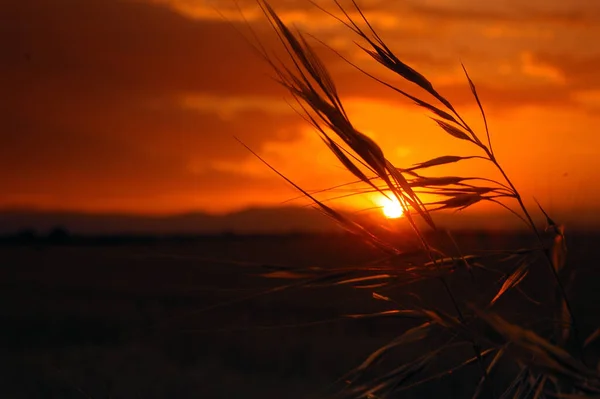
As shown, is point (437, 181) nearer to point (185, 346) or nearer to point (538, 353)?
point (538, 353)

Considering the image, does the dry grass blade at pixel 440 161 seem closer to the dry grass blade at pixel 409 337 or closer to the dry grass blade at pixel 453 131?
the dry grass blade at pixel 453 131

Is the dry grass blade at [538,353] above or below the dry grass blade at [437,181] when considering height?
below

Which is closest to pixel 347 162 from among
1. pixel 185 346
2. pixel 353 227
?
pixel 353 227

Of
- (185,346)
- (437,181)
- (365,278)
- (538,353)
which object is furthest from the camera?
(185,346)

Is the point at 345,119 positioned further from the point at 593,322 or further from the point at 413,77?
the point at 593,322

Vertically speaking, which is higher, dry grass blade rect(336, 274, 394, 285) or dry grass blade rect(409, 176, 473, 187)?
dry grass blade rect(409, 176, 473, 187)

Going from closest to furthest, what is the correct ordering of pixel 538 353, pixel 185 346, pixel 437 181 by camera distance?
pixel 538 353, pixel 437 181, pixel 185 346

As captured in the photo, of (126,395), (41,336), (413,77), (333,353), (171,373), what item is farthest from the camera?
(41,336)

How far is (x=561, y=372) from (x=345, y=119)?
15.5 inches

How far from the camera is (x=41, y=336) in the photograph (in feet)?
29.7

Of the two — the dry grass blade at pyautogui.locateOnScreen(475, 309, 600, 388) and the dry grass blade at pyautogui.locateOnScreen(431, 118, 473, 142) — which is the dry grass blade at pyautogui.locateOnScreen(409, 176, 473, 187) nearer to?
the dry grass blade at pyautogui.locateOnScreen(431, 118, 473, 142)

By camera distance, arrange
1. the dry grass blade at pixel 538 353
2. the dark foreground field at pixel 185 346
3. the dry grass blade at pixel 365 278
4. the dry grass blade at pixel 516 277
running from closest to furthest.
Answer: the dry grass blade at pixel 538 353
the dry grass blade at pixel 365 278
the dry grass blade at pixel 516 277
the dark foreground field at pixel 185 346

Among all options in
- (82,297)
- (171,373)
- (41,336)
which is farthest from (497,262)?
(82,297)

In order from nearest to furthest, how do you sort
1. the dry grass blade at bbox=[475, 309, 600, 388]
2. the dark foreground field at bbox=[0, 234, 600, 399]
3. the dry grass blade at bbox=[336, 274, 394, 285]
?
the dry grass blade at bbox=[475, 309, 600, 388], the dry grass blade at bbox=[336, 274, 394, 285], the dark foreground field at bbox=[0, 234, 600, 399]
